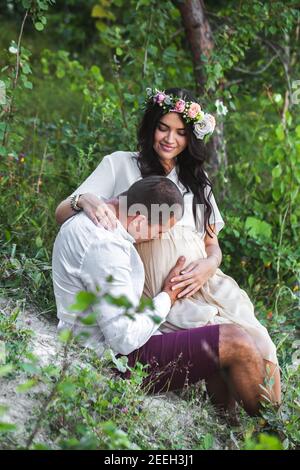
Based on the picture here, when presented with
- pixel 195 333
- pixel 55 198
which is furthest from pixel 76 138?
pixel 195 333

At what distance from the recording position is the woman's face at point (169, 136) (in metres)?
3.94

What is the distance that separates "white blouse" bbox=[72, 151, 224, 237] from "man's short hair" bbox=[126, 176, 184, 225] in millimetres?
490

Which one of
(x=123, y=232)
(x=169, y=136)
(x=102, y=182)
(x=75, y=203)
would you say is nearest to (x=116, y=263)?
(x=123, y=232)

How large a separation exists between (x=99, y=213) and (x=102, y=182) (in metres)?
0.56

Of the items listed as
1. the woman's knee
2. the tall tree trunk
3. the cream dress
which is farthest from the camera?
the tall tree trunk

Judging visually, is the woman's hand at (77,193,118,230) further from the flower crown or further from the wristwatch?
the flower crown

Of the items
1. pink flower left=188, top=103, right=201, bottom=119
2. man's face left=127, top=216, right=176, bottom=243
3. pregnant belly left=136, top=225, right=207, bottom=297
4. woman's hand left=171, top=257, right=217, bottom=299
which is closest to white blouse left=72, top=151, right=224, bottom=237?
pregnant belly left=136, top=225, right=207, bottom=297

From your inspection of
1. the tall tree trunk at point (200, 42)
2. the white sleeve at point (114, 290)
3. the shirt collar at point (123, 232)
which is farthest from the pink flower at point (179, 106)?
the tall tree trunk at point (200, 42)

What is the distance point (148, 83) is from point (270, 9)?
1.04m

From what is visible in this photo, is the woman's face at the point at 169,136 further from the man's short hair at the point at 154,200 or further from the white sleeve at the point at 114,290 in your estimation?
the white sleeve at the point at 114,290

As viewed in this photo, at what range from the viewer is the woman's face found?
3943mm

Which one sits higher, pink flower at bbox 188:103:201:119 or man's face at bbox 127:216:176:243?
pink flower at bbox 188:103:201:119

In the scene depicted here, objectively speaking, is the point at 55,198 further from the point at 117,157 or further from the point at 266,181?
the point at 266,181

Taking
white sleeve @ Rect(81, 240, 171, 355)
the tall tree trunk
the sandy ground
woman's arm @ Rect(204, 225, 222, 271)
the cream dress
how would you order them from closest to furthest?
the sandy ground, white sleeve @ Rect(81, 240, 171, 355), the cream dress, woman's arm @ Rect(204, 225, 222, 271), the tall tree trunk
